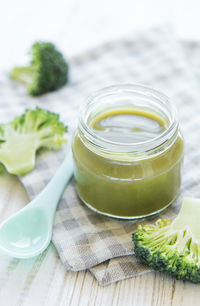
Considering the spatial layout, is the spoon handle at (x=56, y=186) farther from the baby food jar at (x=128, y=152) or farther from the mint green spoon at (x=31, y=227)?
the baby food jar at (x=128, y=152)

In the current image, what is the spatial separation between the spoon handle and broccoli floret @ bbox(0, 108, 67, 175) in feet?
0.51

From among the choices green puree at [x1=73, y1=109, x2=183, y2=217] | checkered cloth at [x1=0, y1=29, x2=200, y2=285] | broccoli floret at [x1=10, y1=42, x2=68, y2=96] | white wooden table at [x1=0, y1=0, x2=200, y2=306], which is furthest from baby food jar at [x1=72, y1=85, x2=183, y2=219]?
broccoli floret at [x1=10, y1=42, x2=68, y2=96]

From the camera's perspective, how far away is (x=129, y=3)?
3742mm

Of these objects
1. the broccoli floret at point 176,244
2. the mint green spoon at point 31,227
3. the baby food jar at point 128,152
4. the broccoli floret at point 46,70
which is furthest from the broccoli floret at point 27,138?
the broccoli floret at point 176,244

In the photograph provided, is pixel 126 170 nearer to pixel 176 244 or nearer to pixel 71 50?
pixel 176 244

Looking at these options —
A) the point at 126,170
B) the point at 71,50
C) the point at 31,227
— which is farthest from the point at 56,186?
the point at 71,50

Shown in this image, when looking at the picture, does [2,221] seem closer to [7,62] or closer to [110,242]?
[110,242]

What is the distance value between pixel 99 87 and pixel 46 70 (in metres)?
0.35

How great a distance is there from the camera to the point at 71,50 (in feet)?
10.8

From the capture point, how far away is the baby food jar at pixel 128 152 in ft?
6.12

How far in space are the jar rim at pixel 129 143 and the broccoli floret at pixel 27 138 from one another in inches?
15.2

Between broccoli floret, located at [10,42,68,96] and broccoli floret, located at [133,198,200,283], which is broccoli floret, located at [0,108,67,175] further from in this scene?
broccoli floret, located at [133,198,200,283]

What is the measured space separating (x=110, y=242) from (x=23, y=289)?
1.35 feet

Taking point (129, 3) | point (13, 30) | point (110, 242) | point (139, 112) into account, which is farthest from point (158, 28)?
point (110, 242)
